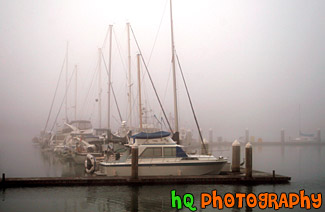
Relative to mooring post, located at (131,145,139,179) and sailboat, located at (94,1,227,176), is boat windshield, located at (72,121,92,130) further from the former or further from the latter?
mooring post, located at (131,145,139,179)

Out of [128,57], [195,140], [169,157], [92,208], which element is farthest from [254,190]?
[195,140]

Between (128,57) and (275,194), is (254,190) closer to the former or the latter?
(275,194)

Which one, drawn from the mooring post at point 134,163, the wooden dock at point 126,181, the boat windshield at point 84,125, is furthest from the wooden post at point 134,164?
the boat windshield at point 84,125

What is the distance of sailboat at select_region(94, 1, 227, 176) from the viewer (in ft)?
85.6

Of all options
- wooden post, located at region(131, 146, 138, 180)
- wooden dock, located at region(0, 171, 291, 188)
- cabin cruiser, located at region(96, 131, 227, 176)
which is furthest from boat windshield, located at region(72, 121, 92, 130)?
wooden post, located at region(131, 146, 138, 180)

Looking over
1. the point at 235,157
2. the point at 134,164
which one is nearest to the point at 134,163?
the point at 134,164

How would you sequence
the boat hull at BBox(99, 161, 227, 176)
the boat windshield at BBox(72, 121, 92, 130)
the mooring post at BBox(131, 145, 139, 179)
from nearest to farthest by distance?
the mooring post at BBox(131, 145, 139, 179) → the boat hull at BBox(99, 161, 227, 176) → the boat windshield at BBox(72, 121, 92, 130)

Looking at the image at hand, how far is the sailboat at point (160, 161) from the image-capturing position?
85.6 ft

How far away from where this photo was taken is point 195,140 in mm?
103688

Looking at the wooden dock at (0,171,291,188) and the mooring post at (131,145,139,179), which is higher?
the mooring post at (131,145,139,179)

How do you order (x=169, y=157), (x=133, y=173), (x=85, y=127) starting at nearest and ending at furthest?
(x=133, y=173) → (x=169, y=157) → (x=85, y=127)

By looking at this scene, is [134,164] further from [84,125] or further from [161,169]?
[84,125]

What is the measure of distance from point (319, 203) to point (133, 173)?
1071cm

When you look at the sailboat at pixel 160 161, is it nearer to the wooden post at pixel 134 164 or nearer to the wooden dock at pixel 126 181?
the wooden dock at pixel 126 181
